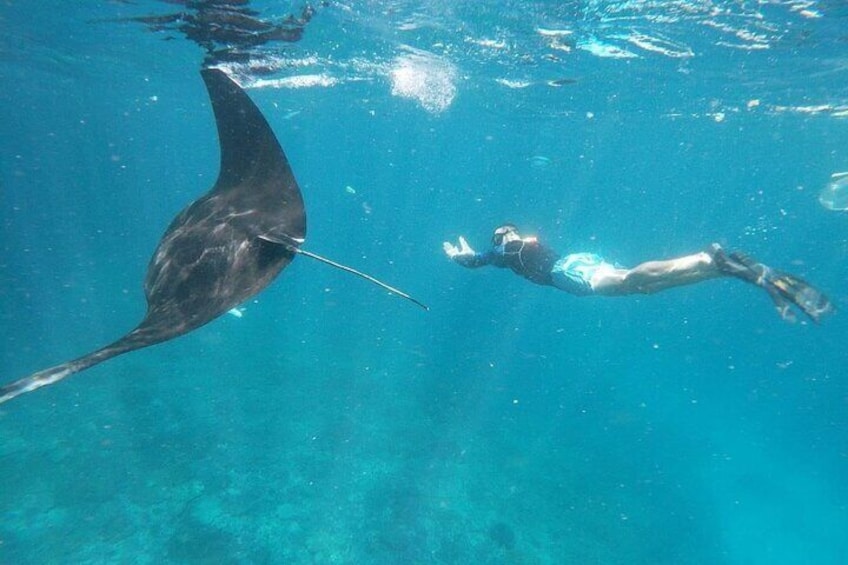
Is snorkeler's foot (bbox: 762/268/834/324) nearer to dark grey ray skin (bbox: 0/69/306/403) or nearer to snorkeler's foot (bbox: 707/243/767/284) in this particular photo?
snorkeler's foot (bbox: 707/243/767/284)

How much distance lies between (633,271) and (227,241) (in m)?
5.80

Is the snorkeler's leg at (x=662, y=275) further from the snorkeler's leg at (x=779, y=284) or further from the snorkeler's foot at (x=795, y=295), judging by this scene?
the snorkeler's foot at (x=795, y=295)

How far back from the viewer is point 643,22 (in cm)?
1423

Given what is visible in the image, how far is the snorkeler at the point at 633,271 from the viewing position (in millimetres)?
6008

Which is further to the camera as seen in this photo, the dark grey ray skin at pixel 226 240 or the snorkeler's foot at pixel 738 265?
the snorkeler's foot at pixel 738 265

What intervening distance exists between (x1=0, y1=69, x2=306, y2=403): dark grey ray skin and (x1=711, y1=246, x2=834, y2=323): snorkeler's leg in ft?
17.9

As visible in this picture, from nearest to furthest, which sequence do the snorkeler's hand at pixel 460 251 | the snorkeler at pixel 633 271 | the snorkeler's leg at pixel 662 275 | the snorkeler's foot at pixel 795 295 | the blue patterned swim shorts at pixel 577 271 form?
the snorkeler's foot at pixel 795 295
the snorkeler at pixel 633 271
the snorkeler's leg at pixel 662 275
the blue patterned swim shorts at pixel 577 271
the snorkeler's hand at pixel 460 251

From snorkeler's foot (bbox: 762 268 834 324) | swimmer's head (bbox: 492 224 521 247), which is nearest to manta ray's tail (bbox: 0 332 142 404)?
swimmer's head (bbox: 492 224 521 247)

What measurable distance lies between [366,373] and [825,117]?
84.8 feet

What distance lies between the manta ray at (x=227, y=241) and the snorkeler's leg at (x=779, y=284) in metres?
4.88

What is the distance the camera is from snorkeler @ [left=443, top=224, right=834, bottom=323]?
19.7ft

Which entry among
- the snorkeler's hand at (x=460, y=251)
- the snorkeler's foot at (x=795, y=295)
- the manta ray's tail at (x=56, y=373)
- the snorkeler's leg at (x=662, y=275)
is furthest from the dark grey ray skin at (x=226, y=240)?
the snorkeler's foot at (x=795, y=295)

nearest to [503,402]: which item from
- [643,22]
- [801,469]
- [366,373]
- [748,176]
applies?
[366,373]

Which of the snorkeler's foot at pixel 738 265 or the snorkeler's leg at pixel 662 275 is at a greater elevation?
the snorkeler's foot at pixel 738 265
